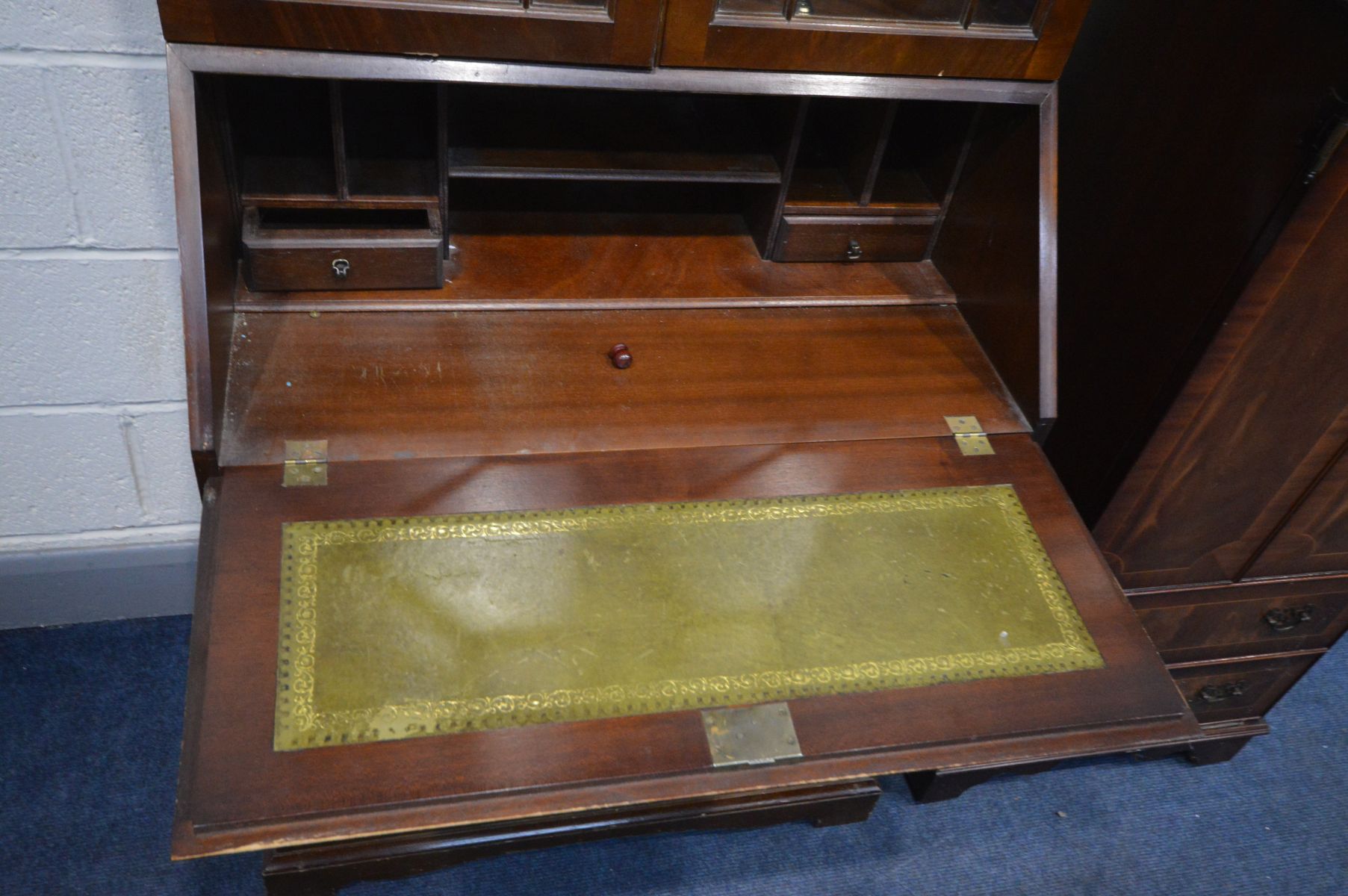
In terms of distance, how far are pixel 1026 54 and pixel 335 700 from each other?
1085 mm

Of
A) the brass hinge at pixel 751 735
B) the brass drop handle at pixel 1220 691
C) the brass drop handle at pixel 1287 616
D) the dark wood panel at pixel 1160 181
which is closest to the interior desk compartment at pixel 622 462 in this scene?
the brass hinge at pixel 751 735

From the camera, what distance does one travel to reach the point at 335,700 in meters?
1.01

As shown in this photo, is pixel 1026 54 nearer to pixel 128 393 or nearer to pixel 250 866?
pixel 128 393

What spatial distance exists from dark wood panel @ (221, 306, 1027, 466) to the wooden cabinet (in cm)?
31

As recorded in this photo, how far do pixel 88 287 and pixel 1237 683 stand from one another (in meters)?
2.13

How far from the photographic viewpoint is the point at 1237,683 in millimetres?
1951

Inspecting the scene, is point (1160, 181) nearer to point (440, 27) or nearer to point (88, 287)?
point (440, 27)

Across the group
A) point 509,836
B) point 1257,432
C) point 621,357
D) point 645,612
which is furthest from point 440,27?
point 1257,432

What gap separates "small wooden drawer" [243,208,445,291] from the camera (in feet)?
4.28

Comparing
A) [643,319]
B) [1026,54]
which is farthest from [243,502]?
[1026,54]

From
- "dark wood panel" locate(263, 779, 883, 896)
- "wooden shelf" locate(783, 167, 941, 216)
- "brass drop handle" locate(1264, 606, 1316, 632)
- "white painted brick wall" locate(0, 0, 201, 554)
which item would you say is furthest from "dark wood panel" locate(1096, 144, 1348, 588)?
"white painted brick wall" locate(0, 0, 201, 554)

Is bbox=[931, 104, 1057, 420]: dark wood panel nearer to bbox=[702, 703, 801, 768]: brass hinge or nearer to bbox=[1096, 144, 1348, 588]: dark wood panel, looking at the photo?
bbox=[1096, 144, 1348, 588]: dark wood panel

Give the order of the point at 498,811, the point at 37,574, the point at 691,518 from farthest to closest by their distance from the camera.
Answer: the point at 37,574, the point at 691,518, the point at 498,811

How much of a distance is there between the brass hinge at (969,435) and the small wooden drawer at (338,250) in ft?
2.40
